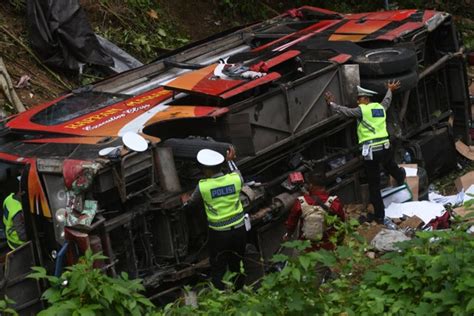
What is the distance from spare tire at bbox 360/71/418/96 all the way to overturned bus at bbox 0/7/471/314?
0.08 ft

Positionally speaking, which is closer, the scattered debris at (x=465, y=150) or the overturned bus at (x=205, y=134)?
the overturned bus at (x=205, y=134)

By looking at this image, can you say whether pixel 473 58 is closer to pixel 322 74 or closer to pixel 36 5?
pixel 322 74

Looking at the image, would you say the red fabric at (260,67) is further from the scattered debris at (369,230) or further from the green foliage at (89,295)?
the green foliage at (89,295)

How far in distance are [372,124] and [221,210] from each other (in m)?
2.30

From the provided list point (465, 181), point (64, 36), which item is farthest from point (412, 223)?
point (64, 36)

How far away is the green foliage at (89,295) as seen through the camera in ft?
15.0

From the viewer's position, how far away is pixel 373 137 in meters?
8.98

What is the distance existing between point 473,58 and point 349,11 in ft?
10.9

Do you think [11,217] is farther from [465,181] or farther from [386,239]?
[465,181]

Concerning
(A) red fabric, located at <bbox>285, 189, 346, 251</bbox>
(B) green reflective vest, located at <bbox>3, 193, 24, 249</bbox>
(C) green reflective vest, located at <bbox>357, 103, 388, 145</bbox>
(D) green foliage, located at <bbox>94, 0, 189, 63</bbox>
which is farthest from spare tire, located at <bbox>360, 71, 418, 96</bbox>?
(D) green foliage, located at <bbox>94, 0, 189, 63</bbox>

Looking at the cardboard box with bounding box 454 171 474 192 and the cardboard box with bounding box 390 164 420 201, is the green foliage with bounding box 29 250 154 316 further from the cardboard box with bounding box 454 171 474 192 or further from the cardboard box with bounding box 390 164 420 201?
the cardboard box with bounding box 454 171 474 192

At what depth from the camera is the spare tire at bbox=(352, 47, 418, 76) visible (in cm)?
928

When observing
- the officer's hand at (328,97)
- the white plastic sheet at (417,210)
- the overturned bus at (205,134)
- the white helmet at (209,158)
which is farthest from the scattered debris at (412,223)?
the white helmet at (209,158)

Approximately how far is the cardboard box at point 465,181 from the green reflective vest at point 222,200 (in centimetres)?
357
